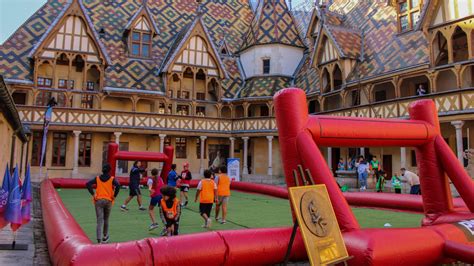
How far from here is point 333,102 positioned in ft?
92.1

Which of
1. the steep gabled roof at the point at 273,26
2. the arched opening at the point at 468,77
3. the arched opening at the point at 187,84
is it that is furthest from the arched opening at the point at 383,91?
the arched opening at the point at 187,84

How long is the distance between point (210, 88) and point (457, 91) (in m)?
18.1

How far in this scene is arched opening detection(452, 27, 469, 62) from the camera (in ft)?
66.8

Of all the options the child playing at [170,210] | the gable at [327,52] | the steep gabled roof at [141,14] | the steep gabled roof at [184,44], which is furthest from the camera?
the steep gabled roof at [141,14]

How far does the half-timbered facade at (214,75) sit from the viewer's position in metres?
20.8

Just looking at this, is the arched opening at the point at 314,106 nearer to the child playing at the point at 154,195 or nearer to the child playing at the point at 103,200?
the child playing at the point at 154,195

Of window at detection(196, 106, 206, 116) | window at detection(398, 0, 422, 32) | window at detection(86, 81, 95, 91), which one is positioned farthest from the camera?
window at detection(196, 106, 206, 116)

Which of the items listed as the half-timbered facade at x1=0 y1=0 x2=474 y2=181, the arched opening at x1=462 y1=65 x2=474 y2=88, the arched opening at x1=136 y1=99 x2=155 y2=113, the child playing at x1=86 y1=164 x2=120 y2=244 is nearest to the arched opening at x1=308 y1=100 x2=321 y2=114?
the half-timbered facade at x1=0 y1=0 x2=474 y2=181

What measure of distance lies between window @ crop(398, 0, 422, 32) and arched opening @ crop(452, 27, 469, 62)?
290cm

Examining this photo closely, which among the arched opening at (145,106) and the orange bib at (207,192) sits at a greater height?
the arched opening at (145,106)

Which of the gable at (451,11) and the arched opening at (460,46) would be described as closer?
the gable at (451,11)

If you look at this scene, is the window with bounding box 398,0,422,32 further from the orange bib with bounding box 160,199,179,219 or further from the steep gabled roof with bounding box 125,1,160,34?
the orange bib with bounding box 160,199,179,219

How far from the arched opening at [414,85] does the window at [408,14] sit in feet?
10.1

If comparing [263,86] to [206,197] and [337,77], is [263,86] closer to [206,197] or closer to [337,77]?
[337,77]
